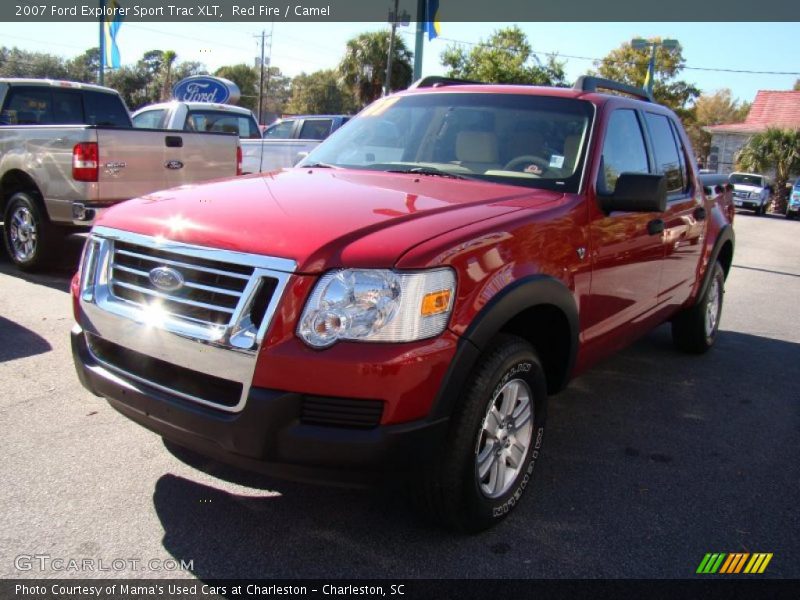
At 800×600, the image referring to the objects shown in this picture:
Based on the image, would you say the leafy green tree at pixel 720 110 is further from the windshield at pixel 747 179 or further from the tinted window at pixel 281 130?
the tinted window at pixel 281 130

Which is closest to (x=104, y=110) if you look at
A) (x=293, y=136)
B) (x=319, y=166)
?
(x=293, y=136)

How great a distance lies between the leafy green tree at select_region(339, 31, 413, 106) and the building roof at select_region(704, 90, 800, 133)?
20.2 metres

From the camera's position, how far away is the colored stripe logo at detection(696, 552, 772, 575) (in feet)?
9.23

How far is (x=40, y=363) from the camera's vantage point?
184 inches

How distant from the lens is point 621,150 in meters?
4.04

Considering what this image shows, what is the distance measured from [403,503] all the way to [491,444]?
1.69 feet

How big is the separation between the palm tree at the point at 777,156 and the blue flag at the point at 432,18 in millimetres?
23188

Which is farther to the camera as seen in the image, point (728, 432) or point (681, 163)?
point (681, 163)

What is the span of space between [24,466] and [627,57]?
1770 inches

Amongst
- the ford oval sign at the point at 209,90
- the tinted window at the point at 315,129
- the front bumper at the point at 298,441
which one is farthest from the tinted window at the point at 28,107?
the ford oval sign at the point at 209,90

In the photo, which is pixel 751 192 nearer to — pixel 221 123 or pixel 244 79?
pixel 221 123

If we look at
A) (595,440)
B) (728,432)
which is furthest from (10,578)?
(728,432)

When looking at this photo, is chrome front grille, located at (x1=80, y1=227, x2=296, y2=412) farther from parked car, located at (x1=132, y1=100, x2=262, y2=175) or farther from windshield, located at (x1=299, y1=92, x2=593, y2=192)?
parked car, located at (x1=132, y1=100, x2=262, y2=175)

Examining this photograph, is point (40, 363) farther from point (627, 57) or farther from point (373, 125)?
point (627, 57)
